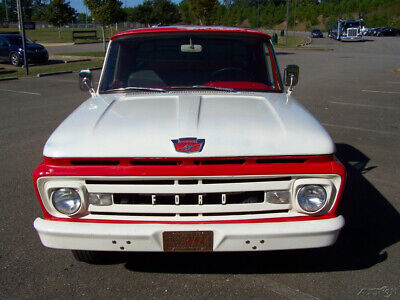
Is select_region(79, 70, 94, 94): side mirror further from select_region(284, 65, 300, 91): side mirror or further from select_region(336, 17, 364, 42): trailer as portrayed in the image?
select_region(336, 17, 364, 42): trailer

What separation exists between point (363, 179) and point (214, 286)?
3.07 meters

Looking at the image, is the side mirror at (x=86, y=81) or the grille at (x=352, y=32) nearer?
the side mirror at (x=86, y=81)

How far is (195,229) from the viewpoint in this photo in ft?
A: 8.86

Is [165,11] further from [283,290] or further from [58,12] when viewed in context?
[283,290]

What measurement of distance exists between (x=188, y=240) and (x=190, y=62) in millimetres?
2027

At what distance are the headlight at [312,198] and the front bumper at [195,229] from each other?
92 millimetres

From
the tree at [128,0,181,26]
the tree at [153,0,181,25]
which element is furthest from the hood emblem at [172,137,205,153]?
the tree at [153,0,181,25]

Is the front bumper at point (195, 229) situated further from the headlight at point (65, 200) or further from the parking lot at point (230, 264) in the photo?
the parking lot at point (230, 264)

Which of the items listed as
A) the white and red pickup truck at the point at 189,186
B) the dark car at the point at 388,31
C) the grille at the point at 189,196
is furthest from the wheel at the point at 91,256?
the dark car at the point at 388,31

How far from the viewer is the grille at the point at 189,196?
2.69 m

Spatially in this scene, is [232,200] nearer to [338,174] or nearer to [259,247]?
[259,247]

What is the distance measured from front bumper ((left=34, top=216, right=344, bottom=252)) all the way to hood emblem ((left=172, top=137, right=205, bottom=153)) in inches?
19.0

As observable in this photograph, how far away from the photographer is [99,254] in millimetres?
3324

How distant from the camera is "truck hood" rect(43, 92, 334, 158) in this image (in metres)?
2.69
